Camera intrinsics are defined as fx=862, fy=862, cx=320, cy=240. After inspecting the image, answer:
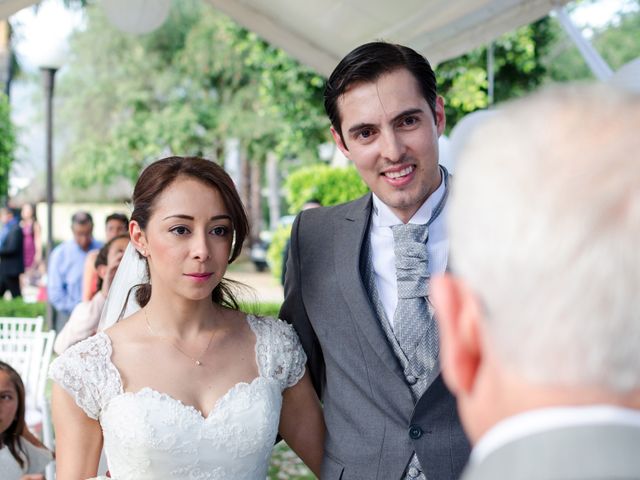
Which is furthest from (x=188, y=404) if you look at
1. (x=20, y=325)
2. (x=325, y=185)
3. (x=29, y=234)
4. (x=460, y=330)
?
(x=29, y=234)

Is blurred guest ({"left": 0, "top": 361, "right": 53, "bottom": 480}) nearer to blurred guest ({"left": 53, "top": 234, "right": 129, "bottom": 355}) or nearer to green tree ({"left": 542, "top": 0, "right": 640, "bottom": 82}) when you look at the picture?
blurred guest ({"left": 53, "top": 234, "right": 129, "bottom": 355})

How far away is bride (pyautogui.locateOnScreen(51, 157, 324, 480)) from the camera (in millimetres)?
2311

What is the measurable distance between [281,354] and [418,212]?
1.89 ft

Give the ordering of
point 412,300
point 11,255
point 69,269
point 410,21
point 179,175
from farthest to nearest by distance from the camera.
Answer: point 11,255
point 69,269
point 410,21
point 179,175
point 412,300

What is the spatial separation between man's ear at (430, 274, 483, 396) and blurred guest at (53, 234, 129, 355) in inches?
158

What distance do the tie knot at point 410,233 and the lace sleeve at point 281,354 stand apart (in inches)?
18.4

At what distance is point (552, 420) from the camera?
74cm

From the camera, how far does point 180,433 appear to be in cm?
231

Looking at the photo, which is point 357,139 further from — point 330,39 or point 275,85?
point 275,85

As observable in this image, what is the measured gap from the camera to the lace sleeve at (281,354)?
2.49 m

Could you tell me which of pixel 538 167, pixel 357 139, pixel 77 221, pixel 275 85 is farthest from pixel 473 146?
pixel 275 85

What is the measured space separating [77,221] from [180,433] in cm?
590

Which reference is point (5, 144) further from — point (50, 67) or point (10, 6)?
point (10, 6)

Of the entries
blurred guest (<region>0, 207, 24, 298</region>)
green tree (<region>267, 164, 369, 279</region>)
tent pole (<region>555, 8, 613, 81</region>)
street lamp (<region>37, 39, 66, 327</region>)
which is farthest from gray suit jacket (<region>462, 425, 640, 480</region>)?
green tree (<region>267, 164, 369, 279</region>)
